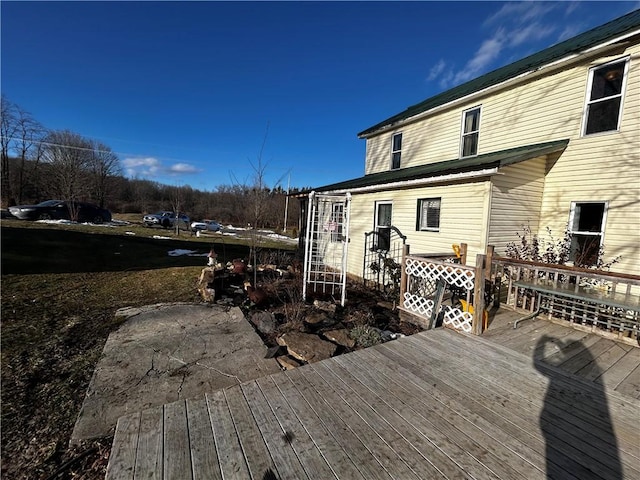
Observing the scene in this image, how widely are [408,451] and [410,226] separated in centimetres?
629

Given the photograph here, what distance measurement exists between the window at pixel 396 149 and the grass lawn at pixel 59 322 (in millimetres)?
8288

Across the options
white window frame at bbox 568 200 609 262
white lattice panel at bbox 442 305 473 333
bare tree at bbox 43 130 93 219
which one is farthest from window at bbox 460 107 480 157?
bare tree at bbox 43 130 93 219

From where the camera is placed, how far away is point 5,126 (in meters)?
27.4

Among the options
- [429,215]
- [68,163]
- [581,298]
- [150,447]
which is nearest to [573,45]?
[429,215]

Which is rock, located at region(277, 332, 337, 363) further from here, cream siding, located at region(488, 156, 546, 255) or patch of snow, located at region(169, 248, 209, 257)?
patch of snow, located at region(169, 248, 209, 257)

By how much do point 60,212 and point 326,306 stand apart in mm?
23341

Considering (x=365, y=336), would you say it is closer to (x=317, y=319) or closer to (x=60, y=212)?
(x=317, y=319)

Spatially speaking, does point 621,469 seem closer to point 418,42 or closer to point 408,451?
point 408,451

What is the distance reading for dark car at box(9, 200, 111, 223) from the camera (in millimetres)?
17562

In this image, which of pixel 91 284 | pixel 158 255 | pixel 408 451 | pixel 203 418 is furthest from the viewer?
pixel 158 255

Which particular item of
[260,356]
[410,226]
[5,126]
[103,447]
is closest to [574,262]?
[410,226]

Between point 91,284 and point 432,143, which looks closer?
point 91,284

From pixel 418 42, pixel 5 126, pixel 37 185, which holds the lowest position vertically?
pixel 37 185

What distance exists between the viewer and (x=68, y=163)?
A: 27.0 meters
